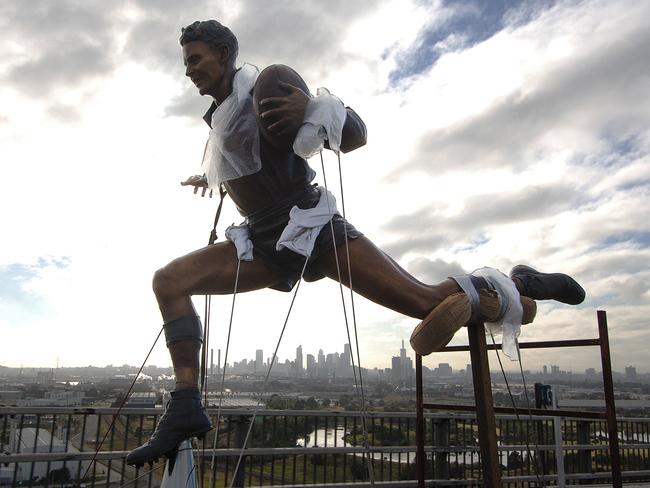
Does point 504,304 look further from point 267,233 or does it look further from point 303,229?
point 267,233

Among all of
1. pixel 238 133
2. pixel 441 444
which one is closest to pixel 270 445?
pixel 441 444

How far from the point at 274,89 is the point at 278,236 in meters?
0.57

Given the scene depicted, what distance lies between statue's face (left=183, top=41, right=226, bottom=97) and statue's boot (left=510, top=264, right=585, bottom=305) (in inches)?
64.1

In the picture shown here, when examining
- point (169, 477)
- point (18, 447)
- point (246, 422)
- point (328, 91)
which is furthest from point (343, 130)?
point (18, 447)

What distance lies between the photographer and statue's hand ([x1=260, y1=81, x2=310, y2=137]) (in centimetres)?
194

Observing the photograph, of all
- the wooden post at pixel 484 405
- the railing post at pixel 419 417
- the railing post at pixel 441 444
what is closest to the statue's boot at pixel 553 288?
the wooden post at pixel 484 405

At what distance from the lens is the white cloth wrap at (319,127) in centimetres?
192

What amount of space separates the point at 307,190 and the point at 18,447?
12.6ft

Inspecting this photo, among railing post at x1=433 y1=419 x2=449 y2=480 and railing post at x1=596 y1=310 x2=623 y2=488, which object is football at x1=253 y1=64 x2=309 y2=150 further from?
railing post at x1=433 y1=419 x2=449 y2=480

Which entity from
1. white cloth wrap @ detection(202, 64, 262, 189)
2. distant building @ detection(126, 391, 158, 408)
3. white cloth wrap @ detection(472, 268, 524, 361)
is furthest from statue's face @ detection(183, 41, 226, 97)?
distant building @ detection(126, 391, 158, 408)

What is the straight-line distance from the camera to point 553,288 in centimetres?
240

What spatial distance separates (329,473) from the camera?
35.2ft

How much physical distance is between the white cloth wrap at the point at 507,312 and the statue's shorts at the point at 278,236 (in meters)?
0.65

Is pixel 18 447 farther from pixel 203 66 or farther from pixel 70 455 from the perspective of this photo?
pixel 203 66
